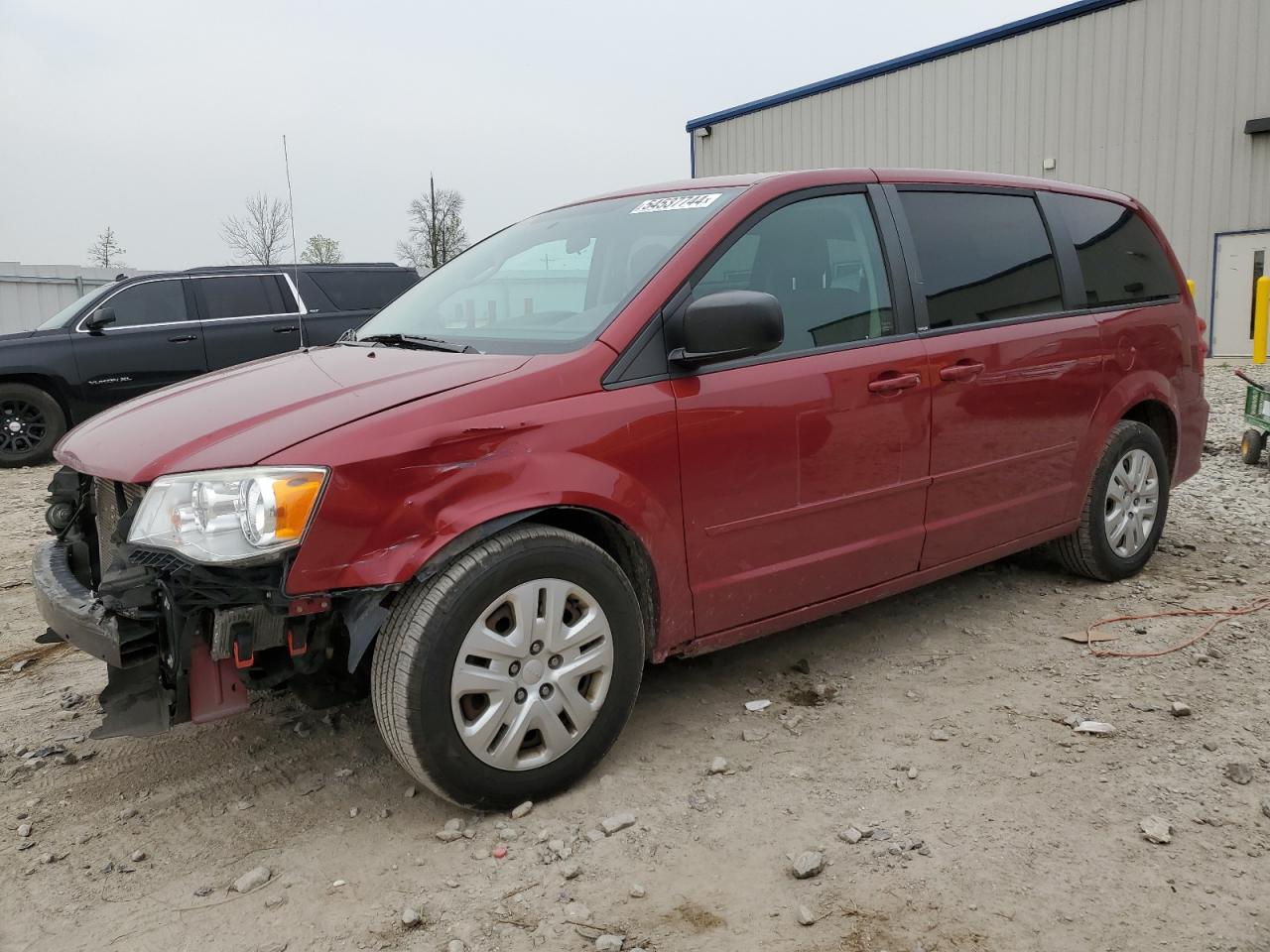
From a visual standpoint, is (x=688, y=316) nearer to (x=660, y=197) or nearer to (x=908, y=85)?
(x=660, y=197)

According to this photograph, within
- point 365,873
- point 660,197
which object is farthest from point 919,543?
point 365,873

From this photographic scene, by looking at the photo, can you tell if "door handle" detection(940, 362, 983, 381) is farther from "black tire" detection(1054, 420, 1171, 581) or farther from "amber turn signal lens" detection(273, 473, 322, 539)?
"amber turn signal lens" detection(273, 473, 322, 539)

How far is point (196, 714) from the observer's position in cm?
254

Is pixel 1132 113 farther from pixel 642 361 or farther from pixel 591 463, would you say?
pixel 591 463

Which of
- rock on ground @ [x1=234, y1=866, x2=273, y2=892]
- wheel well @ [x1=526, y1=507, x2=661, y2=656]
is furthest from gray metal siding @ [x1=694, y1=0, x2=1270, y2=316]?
rock on ground @ [x1=234, y1=866, x2=273, y2=892]

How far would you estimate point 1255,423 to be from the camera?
23.1 ft

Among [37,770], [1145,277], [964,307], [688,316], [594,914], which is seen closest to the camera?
[594,914]

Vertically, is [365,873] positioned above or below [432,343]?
below

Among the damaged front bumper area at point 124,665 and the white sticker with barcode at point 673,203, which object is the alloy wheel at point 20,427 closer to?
the damaged front bumper area at point 124,665

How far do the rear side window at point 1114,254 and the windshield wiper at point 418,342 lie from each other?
2733 mm

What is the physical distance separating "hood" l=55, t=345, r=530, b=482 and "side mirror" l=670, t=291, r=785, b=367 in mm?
497

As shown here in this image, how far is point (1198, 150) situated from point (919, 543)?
14678mm

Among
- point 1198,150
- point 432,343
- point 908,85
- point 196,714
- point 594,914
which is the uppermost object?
point 908,85

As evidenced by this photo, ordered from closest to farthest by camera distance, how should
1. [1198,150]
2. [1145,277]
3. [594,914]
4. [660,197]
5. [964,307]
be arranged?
[594,914], [660,197], [964,307], [1145,277], [1198,150]
